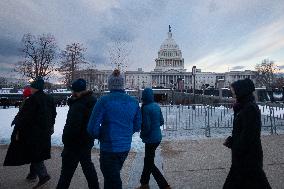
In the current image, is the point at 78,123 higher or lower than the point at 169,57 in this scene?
lower

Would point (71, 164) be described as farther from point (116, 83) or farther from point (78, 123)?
point (116, 83)

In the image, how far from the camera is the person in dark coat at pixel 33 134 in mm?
5500

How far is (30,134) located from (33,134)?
0.05 metres

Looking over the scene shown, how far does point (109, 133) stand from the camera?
158 inches

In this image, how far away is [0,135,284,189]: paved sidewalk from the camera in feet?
19.1

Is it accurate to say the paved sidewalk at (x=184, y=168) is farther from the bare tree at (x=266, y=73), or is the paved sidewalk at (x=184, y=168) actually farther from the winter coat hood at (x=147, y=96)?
the bare tree at (x=266, y=73)

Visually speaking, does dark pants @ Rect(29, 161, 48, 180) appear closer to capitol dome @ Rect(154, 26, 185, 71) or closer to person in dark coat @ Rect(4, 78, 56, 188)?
person in dark coat @ Rect(4, 78, 56, 188)

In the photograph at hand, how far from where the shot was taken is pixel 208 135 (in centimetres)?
1112

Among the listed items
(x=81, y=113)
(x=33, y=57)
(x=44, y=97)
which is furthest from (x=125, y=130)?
(x=33, y=57)

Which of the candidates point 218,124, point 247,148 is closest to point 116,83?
point 247,148

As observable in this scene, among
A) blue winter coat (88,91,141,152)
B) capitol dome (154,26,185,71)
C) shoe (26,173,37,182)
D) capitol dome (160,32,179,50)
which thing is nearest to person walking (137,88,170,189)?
blue winter coat (88,91,141,152)

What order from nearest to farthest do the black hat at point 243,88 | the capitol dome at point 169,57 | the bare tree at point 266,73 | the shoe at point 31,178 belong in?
the black hat at point 243,88
the shoe at point 31,178
the bare tree at point 266,73
the capitol dome at point 169,57

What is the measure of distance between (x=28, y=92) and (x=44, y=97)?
0.60 metres

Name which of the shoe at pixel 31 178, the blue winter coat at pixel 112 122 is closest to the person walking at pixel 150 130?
the blue winter coat at pixel 112 122
